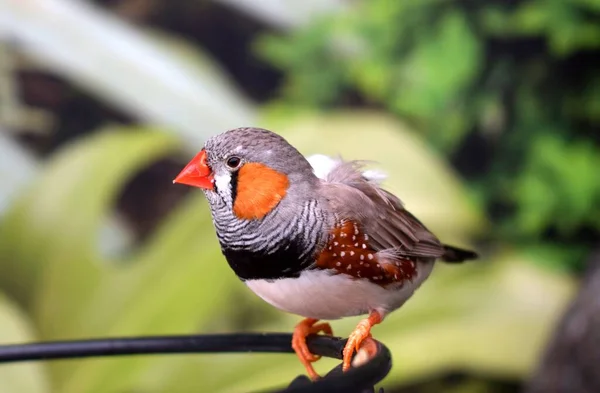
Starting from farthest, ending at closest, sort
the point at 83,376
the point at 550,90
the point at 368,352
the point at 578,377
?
the point at 550,90
the point at 578,377
the point at 83,376
the point at 368,352

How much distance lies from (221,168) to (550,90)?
1.02 meters

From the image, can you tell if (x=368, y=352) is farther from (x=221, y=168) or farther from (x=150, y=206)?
(x=150, y=206)

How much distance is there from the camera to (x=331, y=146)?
3.10 ft

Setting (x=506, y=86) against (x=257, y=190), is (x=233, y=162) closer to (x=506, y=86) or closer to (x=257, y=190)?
(x=257, y=190)

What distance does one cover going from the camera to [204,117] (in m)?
1.22

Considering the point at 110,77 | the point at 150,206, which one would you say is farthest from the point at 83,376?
the point at 110,77

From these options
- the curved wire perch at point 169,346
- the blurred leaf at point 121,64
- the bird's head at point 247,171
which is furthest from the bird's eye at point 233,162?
the blurred leaf at point 121,64

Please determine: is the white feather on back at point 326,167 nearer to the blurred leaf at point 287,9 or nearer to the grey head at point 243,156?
the grey head at point 243,156

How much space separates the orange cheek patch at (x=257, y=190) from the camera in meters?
0.33

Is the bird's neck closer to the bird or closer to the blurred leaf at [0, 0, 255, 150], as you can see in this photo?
the bird

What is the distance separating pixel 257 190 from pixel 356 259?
2.6 inches

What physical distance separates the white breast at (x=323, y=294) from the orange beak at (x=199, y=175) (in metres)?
0.06

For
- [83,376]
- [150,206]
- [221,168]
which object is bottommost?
[83,376]

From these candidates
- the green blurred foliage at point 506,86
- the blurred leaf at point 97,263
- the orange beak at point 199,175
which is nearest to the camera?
the orange beak at point 199,175
